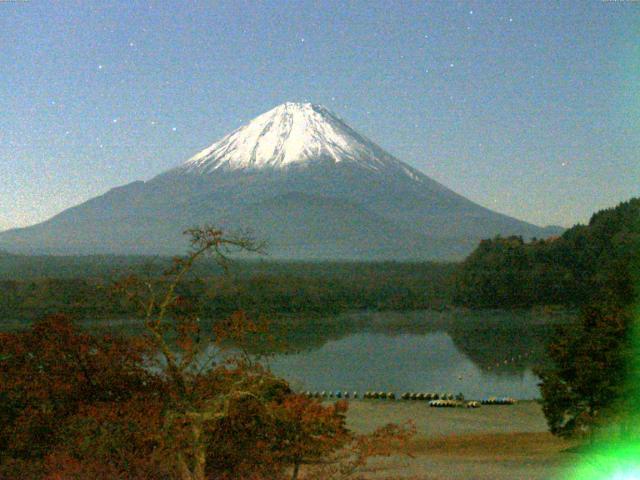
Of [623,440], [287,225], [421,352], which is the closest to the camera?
[623,440]

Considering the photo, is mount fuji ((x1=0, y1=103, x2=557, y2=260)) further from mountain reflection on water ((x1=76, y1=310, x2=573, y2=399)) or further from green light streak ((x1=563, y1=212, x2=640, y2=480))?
green light streak ((x1=563, y1=212, x2=640, y2=480))

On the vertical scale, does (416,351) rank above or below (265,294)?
below

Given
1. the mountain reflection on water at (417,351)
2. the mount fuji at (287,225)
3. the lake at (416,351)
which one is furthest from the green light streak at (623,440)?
the mount fuji at (287,225)

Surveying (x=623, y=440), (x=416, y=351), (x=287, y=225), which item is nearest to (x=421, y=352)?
(x=416, y=351)

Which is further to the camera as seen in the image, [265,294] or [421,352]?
[265,294]

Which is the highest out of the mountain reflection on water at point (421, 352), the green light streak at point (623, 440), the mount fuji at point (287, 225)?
the mount fuji at point (287, 225)

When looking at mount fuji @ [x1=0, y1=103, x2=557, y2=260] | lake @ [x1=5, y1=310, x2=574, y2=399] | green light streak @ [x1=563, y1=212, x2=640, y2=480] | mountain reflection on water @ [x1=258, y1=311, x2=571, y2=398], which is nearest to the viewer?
green light streak @ [x1=563, y1=212, x2=640, y2=480]

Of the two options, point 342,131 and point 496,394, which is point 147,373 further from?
point 342,131

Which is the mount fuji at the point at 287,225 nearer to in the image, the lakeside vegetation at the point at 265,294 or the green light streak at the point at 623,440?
the lakeside vegetation at the point at 265,294

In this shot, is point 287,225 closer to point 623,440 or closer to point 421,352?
point 421,352

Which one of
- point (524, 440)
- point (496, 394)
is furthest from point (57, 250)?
point (524, 440)

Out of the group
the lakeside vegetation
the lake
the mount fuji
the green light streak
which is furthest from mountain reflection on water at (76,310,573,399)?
the mount fuji
